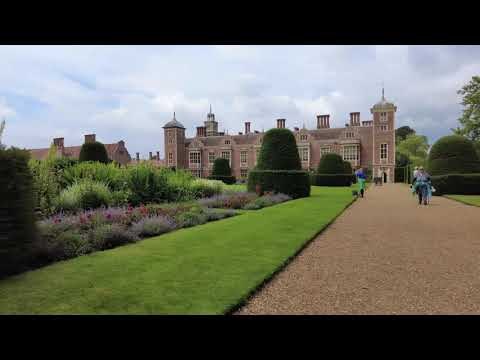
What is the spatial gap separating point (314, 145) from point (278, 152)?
36.2 meters

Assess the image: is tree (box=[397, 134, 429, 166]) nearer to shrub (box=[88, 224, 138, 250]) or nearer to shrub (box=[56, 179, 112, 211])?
shrub (box=[56, 179, 112, 211])

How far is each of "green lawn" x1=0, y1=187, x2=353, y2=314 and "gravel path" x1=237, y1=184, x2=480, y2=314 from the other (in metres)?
0.29

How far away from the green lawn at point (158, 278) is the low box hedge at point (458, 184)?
14.9 m

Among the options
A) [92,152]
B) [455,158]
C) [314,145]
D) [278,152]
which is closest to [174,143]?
[314,145]

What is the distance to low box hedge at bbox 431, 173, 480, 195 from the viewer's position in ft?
54.4

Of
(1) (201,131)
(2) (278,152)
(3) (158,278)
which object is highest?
(1) (201,131)

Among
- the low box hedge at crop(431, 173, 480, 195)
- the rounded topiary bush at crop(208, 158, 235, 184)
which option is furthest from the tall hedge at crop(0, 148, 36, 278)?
the rounded topiary bush at crop(208, 158, 235, 184)

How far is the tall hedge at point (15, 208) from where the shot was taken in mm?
3094

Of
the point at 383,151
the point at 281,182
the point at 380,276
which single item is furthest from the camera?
the point at 383,151

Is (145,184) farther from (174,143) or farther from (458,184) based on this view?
(174,143)

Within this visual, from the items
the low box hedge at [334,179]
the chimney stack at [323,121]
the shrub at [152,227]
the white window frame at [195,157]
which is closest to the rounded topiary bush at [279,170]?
the shrub at [152,227]

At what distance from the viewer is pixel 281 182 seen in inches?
569

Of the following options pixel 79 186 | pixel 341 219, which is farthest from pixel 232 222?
pixel 79 186
